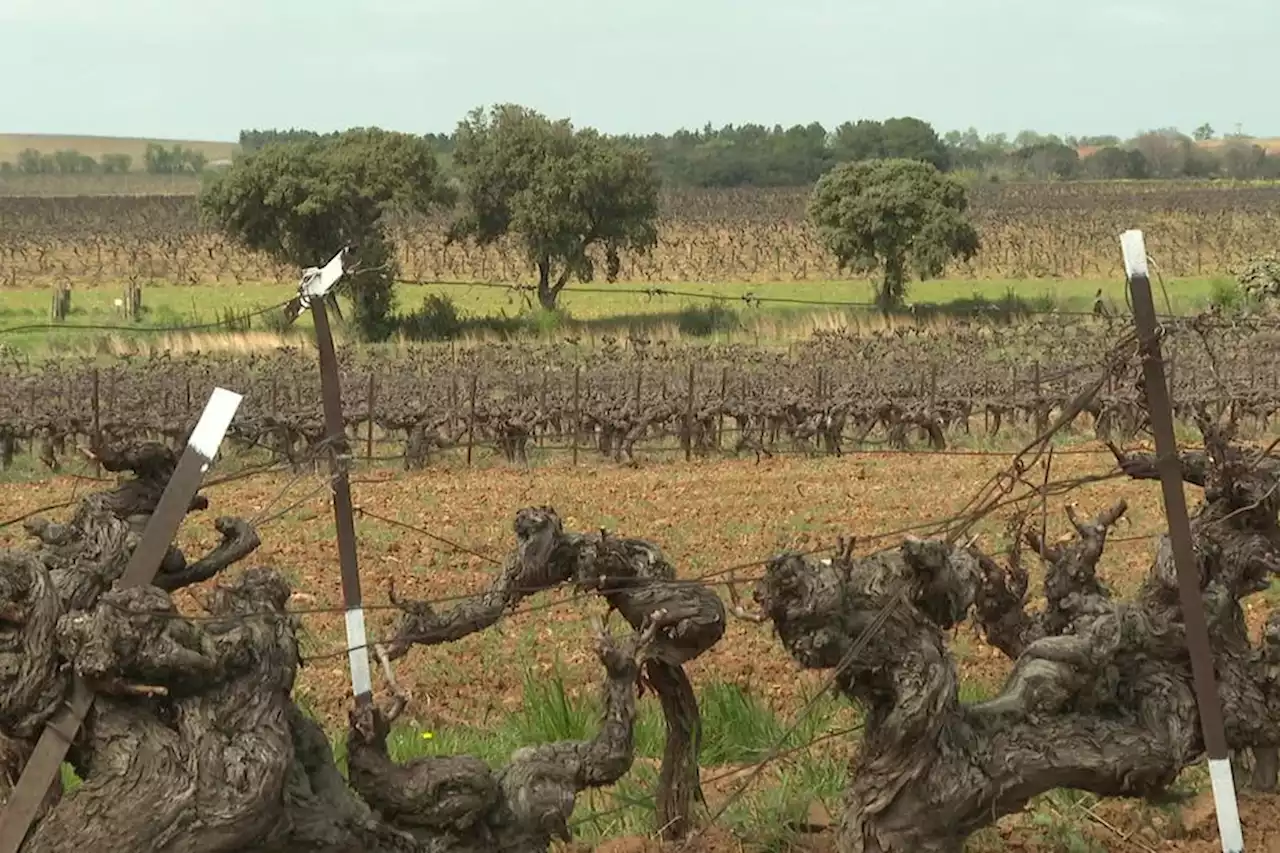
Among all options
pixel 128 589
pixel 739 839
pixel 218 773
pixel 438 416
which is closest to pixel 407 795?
pixel 218 773

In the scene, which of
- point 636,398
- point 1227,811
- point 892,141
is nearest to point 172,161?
point 892,141

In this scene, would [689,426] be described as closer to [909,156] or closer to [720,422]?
[720,422]

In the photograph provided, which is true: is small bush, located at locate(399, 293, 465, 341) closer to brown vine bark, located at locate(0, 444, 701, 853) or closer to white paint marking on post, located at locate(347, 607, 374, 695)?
white paint marking on post, located at locate(347, 607, 374, 695)

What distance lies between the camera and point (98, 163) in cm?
13775

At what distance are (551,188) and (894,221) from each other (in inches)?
398

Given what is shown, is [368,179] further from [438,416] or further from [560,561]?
[560,561]

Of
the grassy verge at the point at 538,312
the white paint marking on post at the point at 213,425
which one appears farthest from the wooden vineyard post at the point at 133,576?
the grassy verge at the point at 538,312

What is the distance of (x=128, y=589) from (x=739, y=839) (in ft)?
8.73

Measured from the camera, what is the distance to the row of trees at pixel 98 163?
5212 inches

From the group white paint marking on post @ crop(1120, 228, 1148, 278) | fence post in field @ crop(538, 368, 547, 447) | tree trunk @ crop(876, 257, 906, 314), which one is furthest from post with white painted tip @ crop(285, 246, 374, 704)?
tree trunk @ crop(876, 257, 906, 314)

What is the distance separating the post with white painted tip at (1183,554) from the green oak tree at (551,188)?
38938 millimetres

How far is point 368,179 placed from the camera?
1646 inches

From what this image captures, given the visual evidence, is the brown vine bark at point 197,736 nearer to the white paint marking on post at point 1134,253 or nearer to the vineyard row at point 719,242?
the white paint marking on post at point 1134,253

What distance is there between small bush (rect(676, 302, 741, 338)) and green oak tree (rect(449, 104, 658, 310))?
266cm
